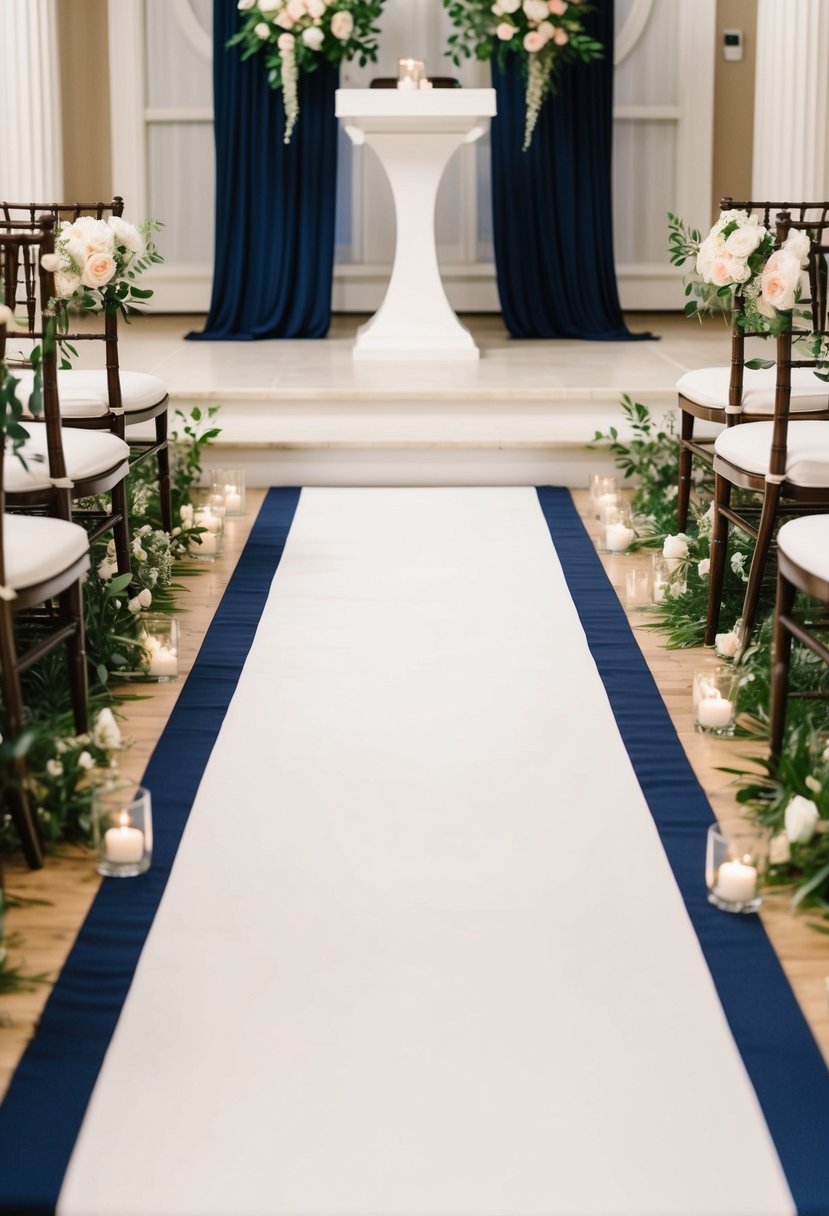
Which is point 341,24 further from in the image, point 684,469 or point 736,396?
point 736,396

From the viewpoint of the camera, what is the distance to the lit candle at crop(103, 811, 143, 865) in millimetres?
2631

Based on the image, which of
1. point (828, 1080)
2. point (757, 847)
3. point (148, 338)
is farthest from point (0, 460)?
point (148, 338)

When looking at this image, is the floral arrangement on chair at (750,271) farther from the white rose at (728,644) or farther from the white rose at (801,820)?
the white rose at (801,820)

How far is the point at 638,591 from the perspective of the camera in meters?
4.37

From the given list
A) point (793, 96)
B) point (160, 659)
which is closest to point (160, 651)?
point (160, 659)

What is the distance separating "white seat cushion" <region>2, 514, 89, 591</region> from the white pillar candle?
1.32 meters

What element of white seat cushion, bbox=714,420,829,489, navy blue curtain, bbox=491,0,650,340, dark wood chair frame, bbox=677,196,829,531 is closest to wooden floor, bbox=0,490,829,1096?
white seat cushion, bbox=714,420,829,489

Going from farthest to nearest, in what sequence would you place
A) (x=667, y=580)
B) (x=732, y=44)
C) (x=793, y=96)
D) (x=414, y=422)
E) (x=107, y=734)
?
(x=732, y=44)
(x=793, y=96)
(x=414, y=422)
(x=667, y=580)
(x=107, y=734)

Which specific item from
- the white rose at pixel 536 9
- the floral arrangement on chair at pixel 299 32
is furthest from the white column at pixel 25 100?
the white rose at pixel 536 9

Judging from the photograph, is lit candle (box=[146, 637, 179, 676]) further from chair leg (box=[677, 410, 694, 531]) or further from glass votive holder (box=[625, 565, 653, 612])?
chair leg (box=[677, 410, 694, 531])

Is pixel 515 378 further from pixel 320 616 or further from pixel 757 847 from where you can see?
pixel 757 847

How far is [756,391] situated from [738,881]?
77.8 inches

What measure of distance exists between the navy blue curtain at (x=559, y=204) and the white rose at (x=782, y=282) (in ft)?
15.6

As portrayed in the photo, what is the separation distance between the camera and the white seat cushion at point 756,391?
4.13m
